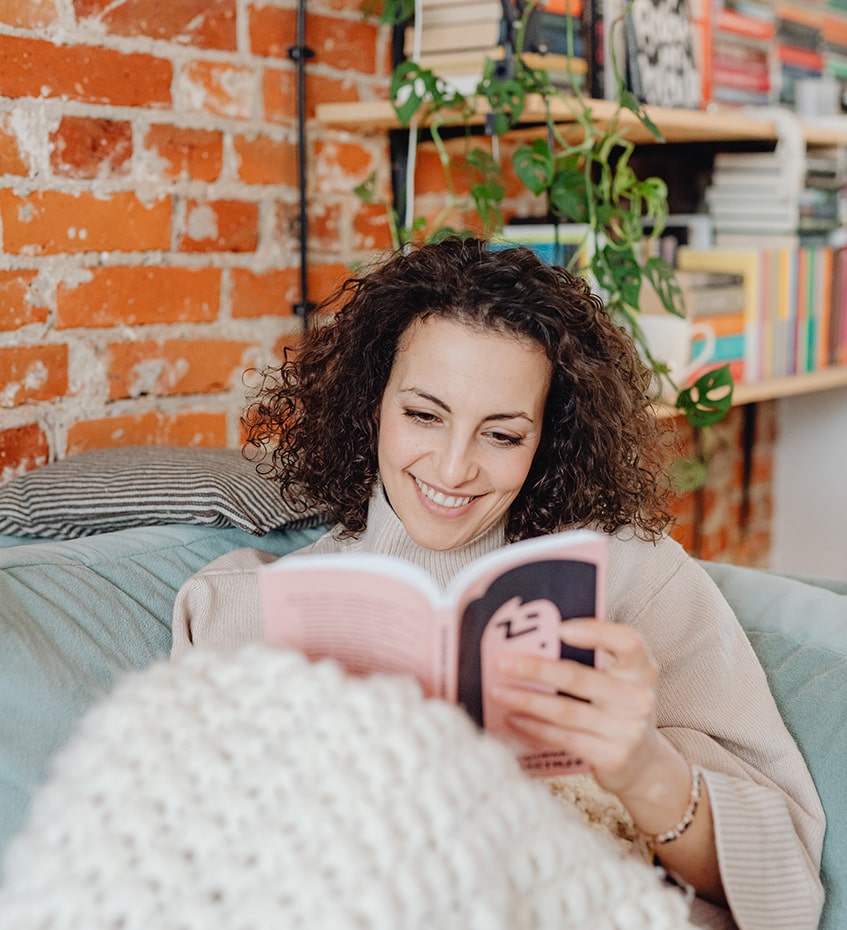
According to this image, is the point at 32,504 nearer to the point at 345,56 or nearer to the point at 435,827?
the point at 435,827

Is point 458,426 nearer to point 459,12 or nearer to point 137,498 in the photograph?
point 137,498

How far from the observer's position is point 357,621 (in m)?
0.80

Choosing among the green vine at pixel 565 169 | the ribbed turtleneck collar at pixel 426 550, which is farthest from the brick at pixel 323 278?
the ribbed turtleneck collar at pixel 426 550

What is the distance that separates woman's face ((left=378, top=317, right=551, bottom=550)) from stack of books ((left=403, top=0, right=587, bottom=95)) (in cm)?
71

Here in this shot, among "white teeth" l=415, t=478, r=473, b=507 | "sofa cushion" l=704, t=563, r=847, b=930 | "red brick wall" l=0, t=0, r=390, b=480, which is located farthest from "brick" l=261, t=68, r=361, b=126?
"sofa cushion" l=704, t=563, r=847, b=930

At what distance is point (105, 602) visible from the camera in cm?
114

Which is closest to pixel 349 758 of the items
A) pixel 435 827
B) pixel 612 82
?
pixel 435 827

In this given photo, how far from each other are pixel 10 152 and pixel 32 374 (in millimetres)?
263

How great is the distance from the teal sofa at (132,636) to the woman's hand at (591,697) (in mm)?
334

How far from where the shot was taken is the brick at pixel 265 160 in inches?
67.7

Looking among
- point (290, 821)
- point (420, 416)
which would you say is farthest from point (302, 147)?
point (290, 821)

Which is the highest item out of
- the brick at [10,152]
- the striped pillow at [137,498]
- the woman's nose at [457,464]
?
the brick at [10,152]

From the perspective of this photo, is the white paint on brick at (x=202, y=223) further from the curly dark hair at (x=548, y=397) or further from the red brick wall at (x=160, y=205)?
the curly dark hair at (x=548, y=397)

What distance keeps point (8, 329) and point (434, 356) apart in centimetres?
58
